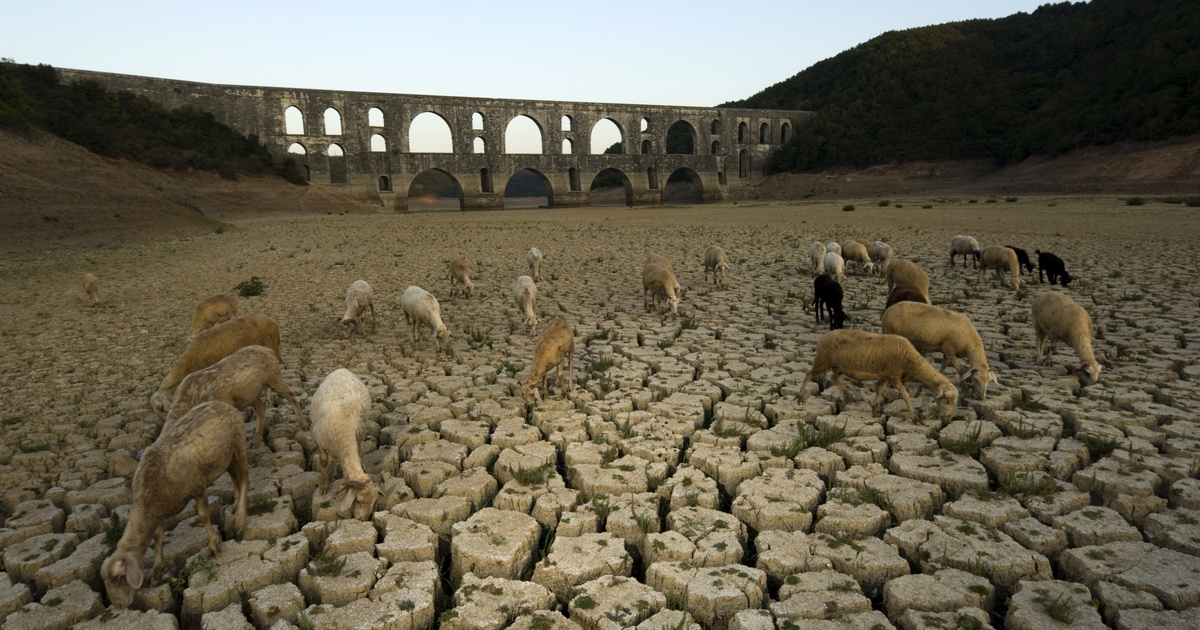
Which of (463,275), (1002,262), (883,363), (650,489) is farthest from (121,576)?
(1002,262)

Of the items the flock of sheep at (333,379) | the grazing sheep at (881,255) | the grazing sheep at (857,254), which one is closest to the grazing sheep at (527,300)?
the flock of sheep at (333,379)

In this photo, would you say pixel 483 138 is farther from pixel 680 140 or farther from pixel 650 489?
pixel 650 489

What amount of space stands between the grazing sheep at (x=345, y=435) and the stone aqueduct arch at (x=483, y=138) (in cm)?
4654

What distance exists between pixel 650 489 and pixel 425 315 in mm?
4293

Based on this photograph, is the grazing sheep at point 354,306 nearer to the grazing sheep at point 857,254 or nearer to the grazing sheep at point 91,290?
the grazing sheep at point 91,290

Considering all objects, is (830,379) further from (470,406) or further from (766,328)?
(470,406)

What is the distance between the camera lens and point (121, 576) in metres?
2.94

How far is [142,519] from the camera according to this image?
3.14 meters

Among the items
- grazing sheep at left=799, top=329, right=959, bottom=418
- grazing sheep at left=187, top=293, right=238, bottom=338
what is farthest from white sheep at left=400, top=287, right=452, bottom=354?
grazing sheep at left=799, top=329, right=959, bottom=418

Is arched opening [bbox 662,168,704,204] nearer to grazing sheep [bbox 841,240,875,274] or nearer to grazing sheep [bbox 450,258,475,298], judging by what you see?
grazing sheep [bbox 841,240,875,274]

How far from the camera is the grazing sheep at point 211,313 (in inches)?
293

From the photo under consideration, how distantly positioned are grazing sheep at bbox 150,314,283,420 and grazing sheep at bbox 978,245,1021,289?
35.1ft

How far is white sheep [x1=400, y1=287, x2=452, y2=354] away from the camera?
7.27 meters

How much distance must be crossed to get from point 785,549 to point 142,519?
130 inches
